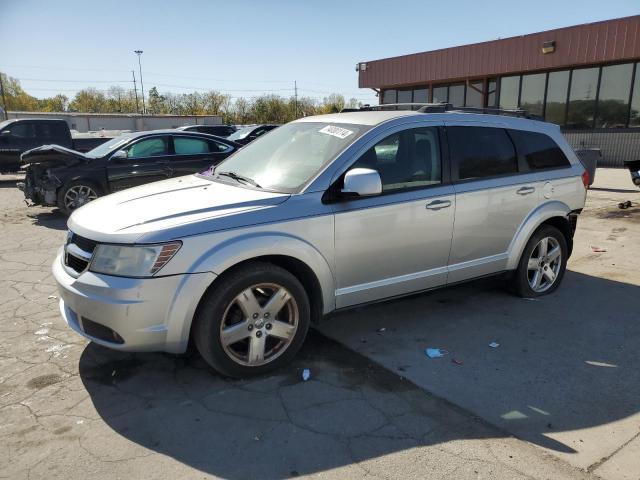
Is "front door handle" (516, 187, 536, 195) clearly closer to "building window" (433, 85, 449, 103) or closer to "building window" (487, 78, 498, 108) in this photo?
"building window" (487, 78, 498, 108)

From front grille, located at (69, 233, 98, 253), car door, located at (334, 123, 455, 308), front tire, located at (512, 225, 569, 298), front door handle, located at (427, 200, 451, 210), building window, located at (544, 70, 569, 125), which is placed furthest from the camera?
building window, located at (544, 70, 569, 125)

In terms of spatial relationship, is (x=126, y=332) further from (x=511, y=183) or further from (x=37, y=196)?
(x=37, y=196)

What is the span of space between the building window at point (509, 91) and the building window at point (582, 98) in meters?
2.21

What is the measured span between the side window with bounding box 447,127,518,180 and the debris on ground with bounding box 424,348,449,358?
4.76 ft

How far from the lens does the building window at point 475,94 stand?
21828mm

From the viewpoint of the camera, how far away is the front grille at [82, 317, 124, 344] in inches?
122

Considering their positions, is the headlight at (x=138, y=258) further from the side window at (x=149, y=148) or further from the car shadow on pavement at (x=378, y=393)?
the side window at (x=149, y=148)

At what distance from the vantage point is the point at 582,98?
18.8 metres

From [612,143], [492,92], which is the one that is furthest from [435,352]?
[492,92]

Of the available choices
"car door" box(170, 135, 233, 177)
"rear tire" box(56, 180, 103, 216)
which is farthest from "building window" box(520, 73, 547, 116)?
"rear tire" box(56, 180, 103, 216)

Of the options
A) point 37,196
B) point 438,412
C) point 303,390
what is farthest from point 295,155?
point 37,196

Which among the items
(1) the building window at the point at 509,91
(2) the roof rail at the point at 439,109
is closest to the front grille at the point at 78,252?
(2) the roof rail at the point at 439,109

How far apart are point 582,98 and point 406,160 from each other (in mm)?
18121

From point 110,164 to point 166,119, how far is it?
152 ft
